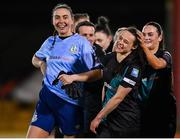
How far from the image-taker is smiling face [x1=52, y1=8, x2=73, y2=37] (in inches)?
261

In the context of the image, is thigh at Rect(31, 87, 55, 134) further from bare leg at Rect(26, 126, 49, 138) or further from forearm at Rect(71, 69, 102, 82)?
forearm at Rect(71, 69, 102, 82)

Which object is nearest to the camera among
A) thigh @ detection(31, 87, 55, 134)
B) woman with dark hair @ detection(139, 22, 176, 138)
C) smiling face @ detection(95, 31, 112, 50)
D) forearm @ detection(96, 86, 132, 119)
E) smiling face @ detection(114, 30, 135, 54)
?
forearm @ detection(96, 86, 132, 119)

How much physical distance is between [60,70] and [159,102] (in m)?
0.98

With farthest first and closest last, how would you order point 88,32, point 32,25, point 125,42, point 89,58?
point 32,25, point 88,32, point 89,58, point 125,42

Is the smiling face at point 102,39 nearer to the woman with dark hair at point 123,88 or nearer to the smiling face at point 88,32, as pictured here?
the smiling face at point 88,32

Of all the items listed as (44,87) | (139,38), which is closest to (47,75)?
(44,87)

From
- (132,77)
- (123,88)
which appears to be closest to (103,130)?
(123,88)

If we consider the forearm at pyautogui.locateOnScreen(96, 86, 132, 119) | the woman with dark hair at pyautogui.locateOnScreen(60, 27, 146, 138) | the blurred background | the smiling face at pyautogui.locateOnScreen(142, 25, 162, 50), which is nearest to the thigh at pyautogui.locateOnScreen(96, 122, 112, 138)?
the woman with dark hair at pyautogui.locateOnScreen(60, 27, 146, 138)

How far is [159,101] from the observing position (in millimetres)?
6414

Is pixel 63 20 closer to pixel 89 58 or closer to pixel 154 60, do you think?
pixel 89 58

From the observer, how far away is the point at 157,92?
639 cm

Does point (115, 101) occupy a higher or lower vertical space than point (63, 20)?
lower

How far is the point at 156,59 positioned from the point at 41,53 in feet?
4.24

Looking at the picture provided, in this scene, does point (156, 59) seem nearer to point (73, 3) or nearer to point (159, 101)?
point (159, 101)
